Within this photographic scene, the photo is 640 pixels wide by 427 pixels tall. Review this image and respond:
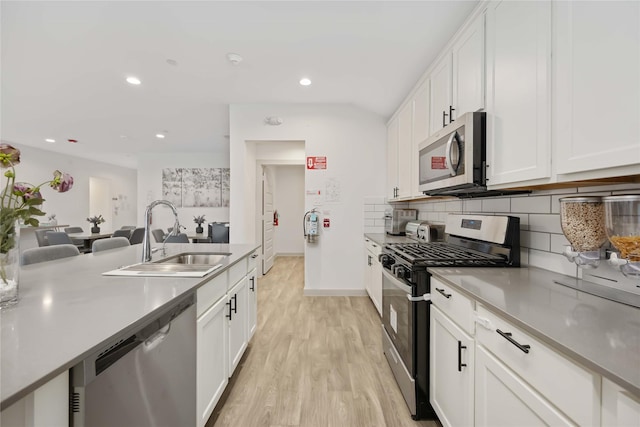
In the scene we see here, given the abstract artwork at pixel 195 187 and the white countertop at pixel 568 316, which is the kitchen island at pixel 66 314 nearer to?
the white countertop at pixel 568 316

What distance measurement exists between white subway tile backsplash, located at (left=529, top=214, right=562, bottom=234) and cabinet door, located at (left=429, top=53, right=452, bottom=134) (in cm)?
87

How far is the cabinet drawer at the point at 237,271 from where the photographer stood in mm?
1796

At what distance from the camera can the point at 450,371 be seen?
1.31 meters

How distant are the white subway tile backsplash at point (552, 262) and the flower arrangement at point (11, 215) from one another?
7.14 feet

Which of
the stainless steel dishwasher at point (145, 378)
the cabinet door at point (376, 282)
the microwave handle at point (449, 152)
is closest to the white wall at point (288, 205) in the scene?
the cabinet door at point (376, 282)

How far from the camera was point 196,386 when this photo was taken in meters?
1.28

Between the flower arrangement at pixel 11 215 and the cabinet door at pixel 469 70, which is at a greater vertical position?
the cabinet door at pixel 469 70

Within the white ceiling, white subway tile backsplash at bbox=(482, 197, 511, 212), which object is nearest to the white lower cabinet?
white subway tile backsplash at bbox=(482, 197, 511, 212)

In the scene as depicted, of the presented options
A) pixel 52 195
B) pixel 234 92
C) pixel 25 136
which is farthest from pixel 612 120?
pixel 52 195

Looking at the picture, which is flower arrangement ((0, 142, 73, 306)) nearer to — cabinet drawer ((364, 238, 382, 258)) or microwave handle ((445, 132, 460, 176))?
microwave handle ((445, 132, 460, 176))

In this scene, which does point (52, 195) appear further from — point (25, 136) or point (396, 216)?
point (396, 216)

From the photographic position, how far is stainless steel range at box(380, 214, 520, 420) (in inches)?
61.1

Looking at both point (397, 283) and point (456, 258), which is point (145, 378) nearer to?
point (397, 283)

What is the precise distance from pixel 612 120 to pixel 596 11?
1.27 ft
